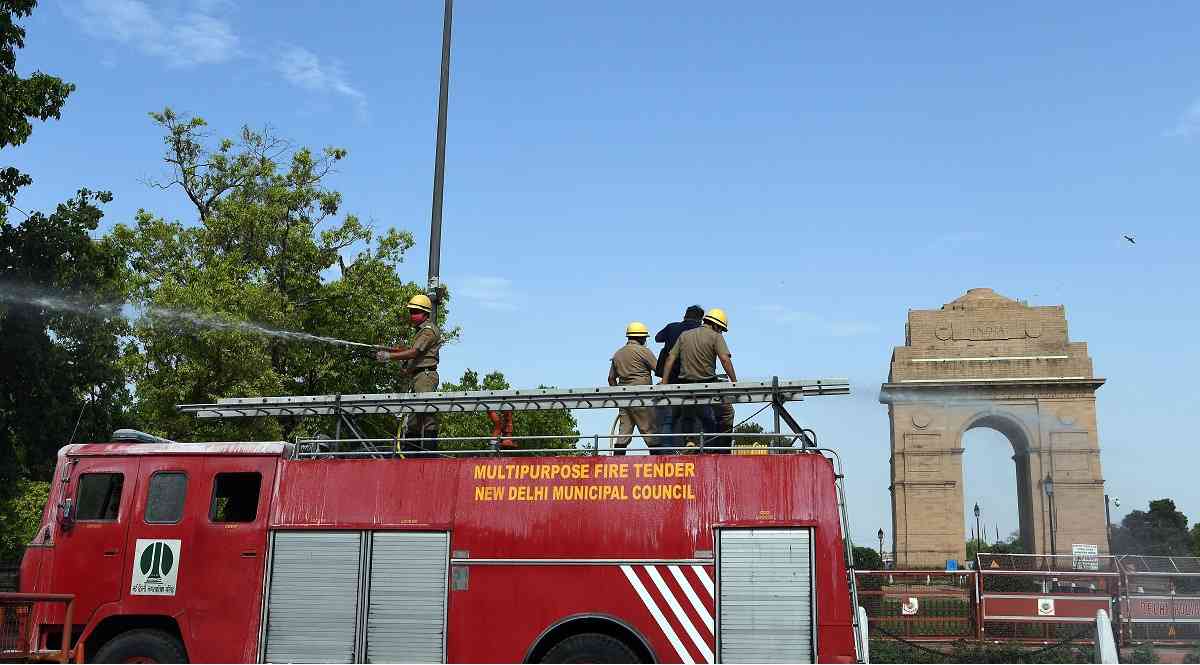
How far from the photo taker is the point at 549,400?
11492 mm

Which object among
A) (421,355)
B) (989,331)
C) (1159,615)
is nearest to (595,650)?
(421,355)

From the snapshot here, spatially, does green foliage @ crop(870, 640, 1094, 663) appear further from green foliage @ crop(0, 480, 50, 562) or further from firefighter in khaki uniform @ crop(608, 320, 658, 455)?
green foliage @ crop(0, 480, 50, 562)

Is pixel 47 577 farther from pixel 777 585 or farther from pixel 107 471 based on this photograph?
pixel 777 585

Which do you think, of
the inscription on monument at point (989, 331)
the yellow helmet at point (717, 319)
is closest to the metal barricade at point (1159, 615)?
the yellow helmet at point (717, 319)

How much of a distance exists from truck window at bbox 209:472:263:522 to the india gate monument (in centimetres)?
4986

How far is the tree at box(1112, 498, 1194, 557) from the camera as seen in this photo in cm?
9712

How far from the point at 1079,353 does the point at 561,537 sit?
55.0 meters

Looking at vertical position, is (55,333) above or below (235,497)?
above

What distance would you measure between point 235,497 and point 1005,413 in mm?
51759

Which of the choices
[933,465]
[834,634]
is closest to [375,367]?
[834,634]

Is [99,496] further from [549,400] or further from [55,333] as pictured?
[55,333]

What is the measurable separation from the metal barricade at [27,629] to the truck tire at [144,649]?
41cm

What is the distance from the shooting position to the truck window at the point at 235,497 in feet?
37.0

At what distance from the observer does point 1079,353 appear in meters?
58.2
